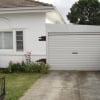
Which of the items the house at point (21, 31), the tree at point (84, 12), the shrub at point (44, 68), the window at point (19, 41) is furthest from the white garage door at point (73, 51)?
the tree at point (84, 12)

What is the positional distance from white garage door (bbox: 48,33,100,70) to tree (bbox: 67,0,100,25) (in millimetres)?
21370

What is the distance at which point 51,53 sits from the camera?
17.7m

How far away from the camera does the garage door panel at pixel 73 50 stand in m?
17.5

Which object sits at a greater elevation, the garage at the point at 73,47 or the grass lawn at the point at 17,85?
the garage at the point at 73,47

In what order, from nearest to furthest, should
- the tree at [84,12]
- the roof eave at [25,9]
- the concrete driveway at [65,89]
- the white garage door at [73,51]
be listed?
the concrete driveway at [65,89]
the roof eave at [25,9]
the white garage door at [73,51]
the tree at [84,12]

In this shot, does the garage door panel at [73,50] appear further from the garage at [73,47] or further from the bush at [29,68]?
the bush at [29,68]

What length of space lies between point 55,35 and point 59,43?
0.55 metres

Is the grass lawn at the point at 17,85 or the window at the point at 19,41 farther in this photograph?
the window at the point at 19,41

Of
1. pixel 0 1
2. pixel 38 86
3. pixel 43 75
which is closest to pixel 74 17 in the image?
pixel 0 1

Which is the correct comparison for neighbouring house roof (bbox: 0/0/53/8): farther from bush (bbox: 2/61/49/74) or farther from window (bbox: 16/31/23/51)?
bush (bbox: 2/61/49/74)

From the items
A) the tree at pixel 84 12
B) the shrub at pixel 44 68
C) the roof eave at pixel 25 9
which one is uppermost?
the tree at pixel 84 12

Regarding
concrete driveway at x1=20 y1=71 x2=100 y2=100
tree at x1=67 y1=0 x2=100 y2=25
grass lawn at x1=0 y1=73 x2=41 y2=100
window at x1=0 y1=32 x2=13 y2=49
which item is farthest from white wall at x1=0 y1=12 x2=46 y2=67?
tree at x1=67 y1=0 x2=100 y2=25

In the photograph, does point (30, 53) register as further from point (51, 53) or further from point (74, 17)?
point (74, 17)

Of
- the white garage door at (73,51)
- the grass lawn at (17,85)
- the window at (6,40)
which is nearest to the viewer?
the grass lawn at (17,85)
